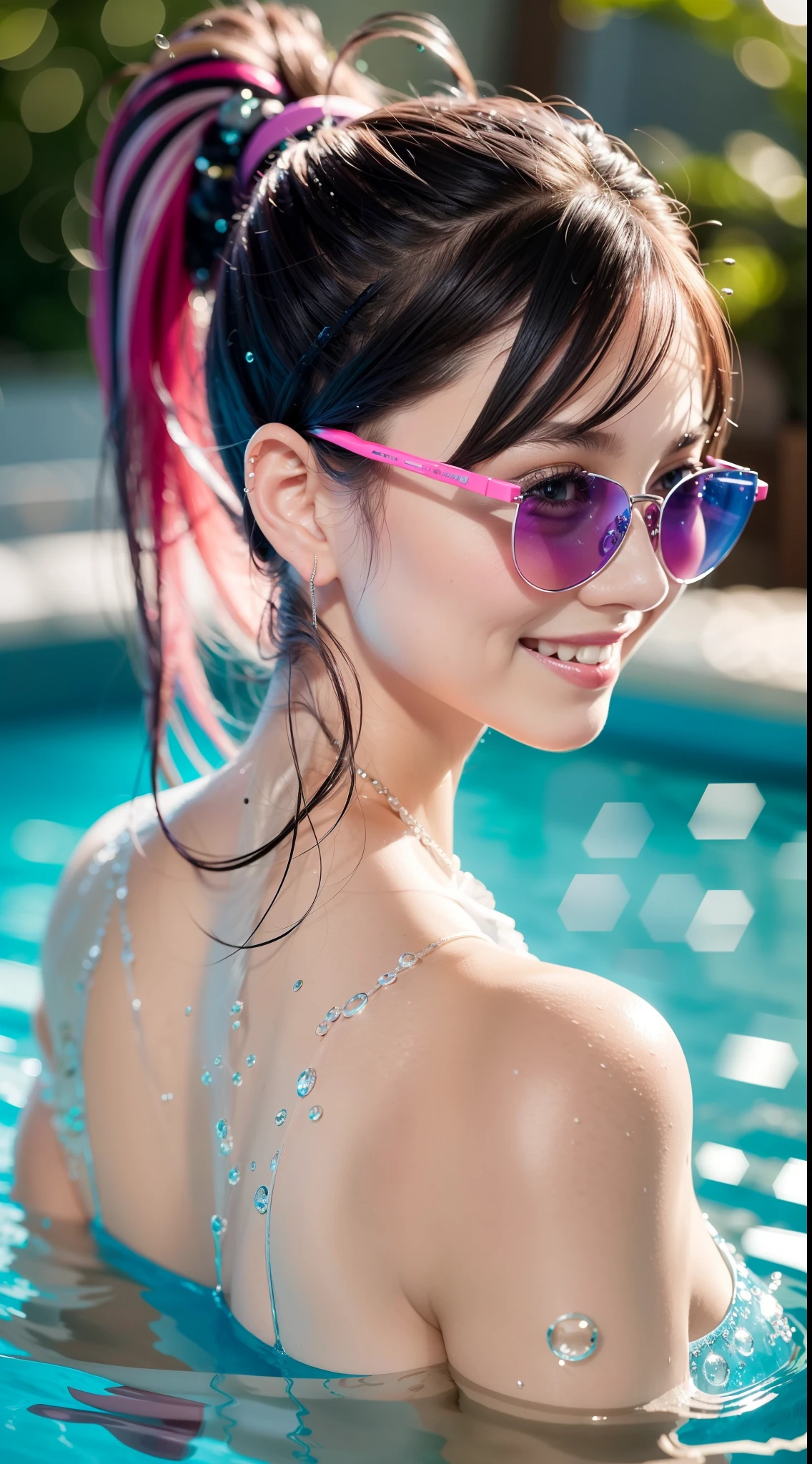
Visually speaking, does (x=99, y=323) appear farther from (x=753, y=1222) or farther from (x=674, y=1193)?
(x=753, y=1222)

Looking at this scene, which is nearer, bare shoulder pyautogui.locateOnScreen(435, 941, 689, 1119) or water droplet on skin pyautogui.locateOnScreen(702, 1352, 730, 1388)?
bare shoulder pyautogui.locateOnScreen(435, 941, 689, 1119)

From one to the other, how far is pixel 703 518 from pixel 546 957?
183 cm

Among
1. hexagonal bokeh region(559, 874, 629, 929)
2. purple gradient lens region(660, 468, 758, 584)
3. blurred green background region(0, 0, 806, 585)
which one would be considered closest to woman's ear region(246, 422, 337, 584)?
purple gradient lens region(660, 468, 758, 584)

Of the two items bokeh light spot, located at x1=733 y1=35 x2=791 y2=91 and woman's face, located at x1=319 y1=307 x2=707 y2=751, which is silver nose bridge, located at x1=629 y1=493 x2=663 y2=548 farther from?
bokeh light spot, located at x1=733 y1=35 x2=791 y2=91

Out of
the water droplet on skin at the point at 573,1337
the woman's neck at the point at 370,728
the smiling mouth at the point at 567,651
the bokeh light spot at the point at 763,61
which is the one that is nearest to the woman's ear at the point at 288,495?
the woman's neck at the point at 370,728

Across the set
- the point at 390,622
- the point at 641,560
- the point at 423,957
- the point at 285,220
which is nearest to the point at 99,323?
the point at 285,220

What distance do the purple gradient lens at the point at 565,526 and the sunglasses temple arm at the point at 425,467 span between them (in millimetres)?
26

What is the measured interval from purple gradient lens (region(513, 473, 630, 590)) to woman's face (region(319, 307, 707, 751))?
2 centimetres

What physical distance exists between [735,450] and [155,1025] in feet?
20.9

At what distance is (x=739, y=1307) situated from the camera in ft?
5.14

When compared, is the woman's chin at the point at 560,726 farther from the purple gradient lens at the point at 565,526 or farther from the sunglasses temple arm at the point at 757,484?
the sunglasses temple arm at the point at 757,484

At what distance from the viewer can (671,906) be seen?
138 inches

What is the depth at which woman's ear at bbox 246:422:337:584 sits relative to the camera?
1.44 meters

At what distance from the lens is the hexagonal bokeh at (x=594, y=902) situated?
3.37 m
